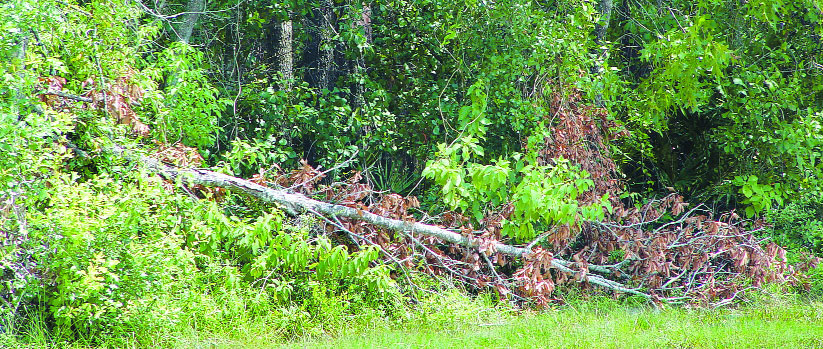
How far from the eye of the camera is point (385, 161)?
35.5 feet

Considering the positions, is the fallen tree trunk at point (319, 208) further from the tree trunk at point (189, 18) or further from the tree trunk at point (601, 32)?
the tree trunk at point (189, 18)

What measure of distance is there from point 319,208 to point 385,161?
3305 mm

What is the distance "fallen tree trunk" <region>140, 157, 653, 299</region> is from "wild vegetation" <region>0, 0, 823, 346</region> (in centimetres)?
3

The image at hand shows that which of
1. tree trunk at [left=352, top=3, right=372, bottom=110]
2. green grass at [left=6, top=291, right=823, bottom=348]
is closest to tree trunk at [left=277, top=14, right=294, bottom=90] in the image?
tree trunk at [left=352, top=3, right=372, bottom=110]

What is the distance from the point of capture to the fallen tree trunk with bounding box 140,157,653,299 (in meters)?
7.27

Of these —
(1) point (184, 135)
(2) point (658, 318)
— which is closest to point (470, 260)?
(2) point (658, 318)

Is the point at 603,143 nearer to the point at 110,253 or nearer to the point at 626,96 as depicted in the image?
the point at 626,96

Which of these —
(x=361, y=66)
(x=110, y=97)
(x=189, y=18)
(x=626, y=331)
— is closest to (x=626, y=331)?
(x=626, y=331)

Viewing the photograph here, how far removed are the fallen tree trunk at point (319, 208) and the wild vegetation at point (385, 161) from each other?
0.09 ft

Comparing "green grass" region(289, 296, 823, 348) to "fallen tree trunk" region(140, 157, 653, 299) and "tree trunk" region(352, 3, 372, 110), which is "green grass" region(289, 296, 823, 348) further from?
"tree trunk" region(352, 3, 372, 110)

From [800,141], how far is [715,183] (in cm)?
166

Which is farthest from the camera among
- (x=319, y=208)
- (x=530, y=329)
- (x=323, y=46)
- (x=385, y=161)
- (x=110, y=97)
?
(x=385, y=161)

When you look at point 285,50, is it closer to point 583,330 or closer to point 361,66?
point 361,66

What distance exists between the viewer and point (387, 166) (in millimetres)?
10516
